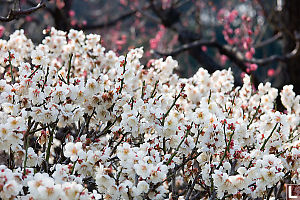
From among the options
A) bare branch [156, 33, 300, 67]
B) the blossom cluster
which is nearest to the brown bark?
bare branch [156, 33, 300, 67]

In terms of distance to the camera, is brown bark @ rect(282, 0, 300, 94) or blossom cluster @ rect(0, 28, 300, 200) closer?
blossom cluster @ rect(0, 28, 300, 200)

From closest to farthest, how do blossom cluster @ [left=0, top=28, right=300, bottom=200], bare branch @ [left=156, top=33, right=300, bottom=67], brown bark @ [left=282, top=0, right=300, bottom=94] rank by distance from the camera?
blossom cluster @ [left=0, top=28, right=300, bottom=200]
bare branch @ [left=156, top=33, right=300, bottom=67]
brown bark @ [left=282, top=0, right=300, bottom=94]

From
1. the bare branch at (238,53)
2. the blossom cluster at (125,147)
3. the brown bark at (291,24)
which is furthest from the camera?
the brown bark at (291,24)

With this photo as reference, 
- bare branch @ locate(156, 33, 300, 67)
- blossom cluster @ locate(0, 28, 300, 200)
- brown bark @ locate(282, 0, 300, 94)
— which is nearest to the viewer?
blossom cluster @ locate(0, 28, 300, 200)

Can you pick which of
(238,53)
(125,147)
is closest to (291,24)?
(238,53)

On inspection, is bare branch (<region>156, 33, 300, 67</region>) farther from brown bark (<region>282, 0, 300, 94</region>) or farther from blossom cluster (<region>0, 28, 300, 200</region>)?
blossom cluster (<region>0, 28, 300, 200</region>)

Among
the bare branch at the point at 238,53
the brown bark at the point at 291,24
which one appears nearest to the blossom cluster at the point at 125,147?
the bare branch at the point at 238,53

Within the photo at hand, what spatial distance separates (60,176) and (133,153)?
398 millimetres

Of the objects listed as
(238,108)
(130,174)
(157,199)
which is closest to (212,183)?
(157,199)

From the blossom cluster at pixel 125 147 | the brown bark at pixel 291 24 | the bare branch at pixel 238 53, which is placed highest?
the brown bark at pixel 291 24

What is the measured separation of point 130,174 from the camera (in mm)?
2092

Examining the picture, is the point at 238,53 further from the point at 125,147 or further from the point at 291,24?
the point at 125,147

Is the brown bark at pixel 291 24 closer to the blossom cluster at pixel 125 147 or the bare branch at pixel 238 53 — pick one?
the bare branch at pixel 238 53

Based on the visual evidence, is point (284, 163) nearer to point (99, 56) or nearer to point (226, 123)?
point (226, 123)
